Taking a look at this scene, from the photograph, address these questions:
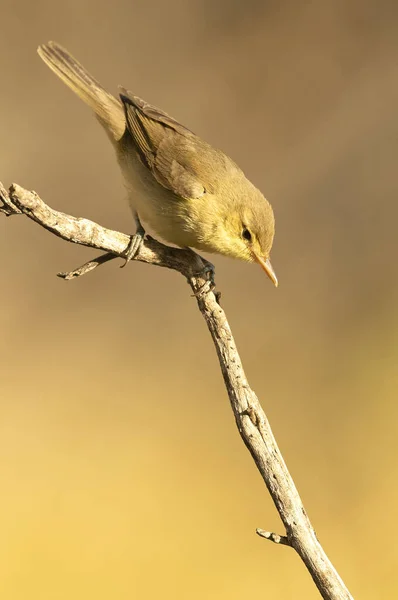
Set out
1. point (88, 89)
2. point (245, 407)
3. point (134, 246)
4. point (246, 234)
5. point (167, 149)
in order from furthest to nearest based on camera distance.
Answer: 1. point (88, 89)
2. point (167, 149)
3. point (246, 234)
4. point (134, 246)
5. point (245, 407)

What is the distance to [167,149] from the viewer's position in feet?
7.04

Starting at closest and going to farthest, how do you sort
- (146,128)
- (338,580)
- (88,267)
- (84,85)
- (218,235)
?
(338,580)
(88,267)
(218,235)
(146,128)
(84,85)

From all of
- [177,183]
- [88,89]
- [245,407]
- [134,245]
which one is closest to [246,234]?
[177,183]

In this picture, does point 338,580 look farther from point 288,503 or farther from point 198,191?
point 198,191

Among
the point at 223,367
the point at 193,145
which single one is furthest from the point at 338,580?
the point at 193,145

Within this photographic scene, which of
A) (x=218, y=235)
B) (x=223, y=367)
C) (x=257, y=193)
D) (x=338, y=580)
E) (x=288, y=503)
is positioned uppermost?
(x=257, y=193)

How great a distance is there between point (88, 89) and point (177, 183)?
0.57 metres

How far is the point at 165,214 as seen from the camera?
6.61 ft

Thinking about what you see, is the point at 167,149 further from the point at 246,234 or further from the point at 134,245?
the point at 134,245

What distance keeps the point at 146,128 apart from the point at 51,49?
17.8 inches

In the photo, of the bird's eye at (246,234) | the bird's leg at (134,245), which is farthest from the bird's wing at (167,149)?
the bird's leg at (134,245)

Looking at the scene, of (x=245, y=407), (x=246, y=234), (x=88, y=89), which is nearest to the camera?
(x=245, y=407)

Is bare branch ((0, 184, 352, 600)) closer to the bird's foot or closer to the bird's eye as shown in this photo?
the bird's foot

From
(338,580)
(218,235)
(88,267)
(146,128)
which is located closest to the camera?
(338,580)
